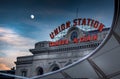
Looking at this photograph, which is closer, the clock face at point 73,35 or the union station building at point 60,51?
the union station building at point 60,51

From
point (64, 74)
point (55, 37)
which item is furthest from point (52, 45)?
point (64, 74)

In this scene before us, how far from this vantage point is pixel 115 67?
52.9 feet

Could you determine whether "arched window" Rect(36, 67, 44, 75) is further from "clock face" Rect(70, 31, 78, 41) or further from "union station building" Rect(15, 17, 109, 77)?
"clock face" Rect(70, 31, 78, 41)

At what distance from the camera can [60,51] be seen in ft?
149

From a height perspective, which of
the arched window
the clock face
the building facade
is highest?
the clock face

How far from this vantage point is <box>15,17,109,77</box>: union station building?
4103 centimetres

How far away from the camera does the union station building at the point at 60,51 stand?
41.0m

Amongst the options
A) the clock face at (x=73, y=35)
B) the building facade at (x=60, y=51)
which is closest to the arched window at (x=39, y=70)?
the building facade at (x=60, y=51)

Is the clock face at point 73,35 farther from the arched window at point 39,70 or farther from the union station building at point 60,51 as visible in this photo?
the arched window at point 39,70

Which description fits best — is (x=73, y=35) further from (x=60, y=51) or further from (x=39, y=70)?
(x=39, y=70)

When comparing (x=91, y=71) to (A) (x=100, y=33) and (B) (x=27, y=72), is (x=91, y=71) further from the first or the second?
(B) (x=27, y=72)

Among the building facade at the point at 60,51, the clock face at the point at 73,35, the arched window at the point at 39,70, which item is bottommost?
the arched window at the point at 39,70

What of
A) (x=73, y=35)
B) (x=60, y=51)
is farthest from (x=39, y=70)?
(x=73, y=35)

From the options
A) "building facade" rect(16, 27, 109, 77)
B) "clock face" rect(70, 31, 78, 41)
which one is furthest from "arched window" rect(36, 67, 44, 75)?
"clock face" rect(70, 31, 78, 41)
